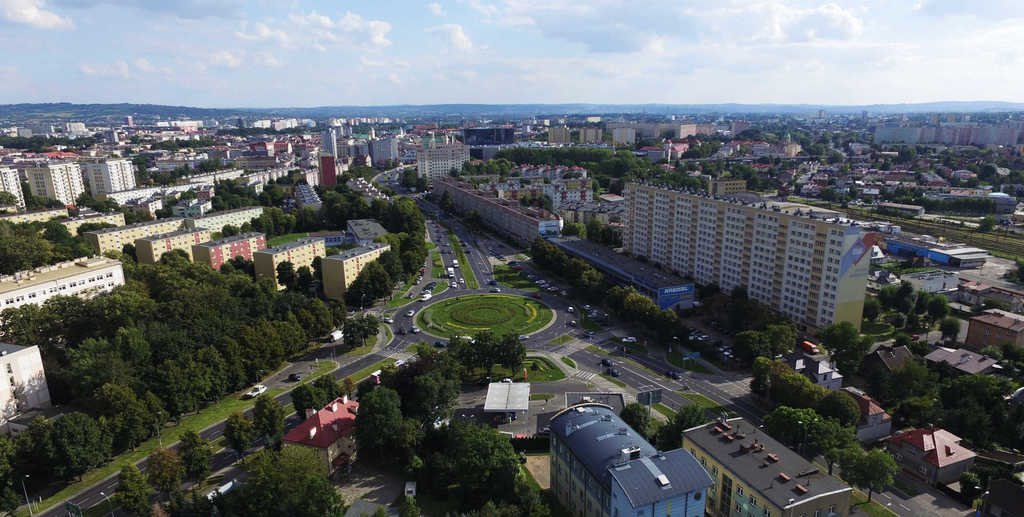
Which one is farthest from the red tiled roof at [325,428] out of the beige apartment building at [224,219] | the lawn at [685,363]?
the beige apartment building at [224,219]

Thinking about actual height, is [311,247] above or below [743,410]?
above

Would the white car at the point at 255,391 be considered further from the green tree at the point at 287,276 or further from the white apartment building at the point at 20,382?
the green tree at the point at 287,276

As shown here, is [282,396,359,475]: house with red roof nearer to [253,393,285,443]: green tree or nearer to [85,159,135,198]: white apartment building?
[253,393,285,443]: green tree

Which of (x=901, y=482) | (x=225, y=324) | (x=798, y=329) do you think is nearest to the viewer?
(x=901, y=482)

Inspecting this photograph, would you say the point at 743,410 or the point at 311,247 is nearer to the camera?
the point at 743,410

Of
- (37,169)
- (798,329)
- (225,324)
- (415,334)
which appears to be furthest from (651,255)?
(37,169)

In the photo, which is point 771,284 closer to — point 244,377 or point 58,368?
point 244,377

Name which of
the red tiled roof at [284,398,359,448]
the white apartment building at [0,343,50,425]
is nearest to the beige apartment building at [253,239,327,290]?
the white apartment building at [0,343,50,425]
